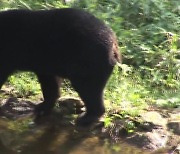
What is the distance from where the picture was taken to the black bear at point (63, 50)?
452 centimetres

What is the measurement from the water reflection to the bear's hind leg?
0.35 feet

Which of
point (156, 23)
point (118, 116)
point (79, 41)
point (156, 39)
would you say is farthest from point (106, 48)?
point (156, 23)

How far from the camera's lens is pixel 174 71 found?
589cm

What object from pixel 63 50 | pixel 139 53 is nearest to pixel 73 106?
pixel 63 50

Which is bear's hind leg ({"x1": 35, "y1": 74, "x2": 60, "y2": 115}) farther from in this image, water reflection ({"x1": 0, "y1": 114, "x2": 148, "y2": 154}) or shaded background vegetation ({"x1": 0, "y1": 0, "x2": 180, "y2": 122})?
shaded background vegetation ({"x1": 0, "y1": 0, "x2": 180, "y2": 122})

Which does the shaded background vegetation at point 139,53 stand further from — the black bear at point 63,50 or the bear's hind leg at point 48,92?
the black bear at point 63,50

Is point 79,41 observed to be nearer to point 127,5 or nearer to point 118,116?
point 118,116

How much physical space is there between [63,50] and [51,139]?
90 cm

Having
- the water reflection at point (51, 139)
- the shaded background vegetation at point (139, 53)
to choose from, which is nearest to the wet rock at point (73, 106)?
the water reflection at point (51, 139)

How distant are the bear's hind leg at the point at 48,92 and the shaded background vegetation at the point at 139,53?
0.25 meters

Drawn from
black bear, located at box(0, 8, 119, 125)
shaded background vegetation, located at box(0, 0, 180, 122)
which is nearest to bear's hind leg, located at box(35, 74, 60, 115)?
black bear, located at box(0, 8, 119, 125)

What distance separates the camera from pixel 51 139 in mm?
4594

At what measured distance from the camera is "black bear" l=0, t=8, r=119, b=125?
4.52m

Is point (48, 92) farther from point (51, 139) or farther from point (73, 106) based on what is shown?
point (51, 139)
